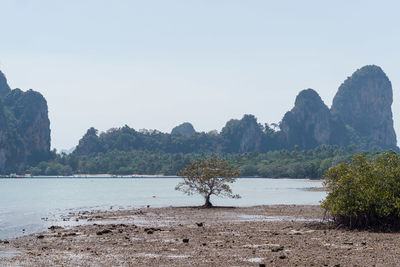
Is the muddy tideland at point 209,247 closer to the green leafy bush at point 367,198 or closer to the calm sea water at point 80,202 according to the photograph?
the green leafy bush at point 367,198

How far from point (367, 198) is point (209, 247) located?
Result: 31.1 ft

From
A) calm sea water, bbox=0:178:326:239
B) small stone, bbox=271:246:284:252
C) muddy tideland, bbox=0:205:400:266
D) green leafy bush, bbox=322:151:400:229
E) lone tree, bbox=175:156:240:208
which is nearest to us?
muddy tideland, bbox=0:205:400:266

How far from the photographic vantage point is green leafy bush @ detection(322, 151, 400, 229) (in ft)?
91.4

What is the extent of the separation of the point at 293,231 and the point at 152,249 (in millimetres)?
8901

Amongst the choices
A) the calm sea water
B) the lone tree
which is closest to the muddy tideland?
the calm sea water

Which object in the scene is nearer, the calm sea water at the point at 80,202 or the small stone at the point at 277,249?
the small stone at the point at 277,249

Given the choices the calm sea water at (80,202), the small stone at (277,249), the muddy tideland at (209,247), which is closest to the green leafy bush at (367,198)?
the muddy tideland at (209,247)

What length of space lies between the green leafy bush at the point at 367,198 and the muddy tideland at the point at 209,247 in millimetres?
1194

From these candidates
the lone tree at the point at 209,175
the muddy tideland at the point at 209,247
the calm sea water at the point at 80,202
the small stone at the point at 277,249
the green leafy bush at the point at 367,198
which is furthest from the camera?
the lone tree at the point at 209,175

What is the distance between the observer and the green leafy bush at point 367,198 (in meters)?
27.9

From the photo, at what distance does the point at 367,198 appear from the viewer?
91.5 ft

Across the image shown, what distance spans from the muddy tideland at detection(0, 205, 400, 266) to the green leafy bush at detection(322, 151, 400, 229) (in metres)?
1.19

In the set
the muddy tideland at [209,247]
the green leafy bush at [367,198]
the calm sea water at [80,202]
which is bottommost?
the calm sea water at [80,202]

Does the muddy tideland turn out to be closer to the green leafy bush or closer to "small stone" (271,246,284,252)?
"small stone" (271,246,284,252)
